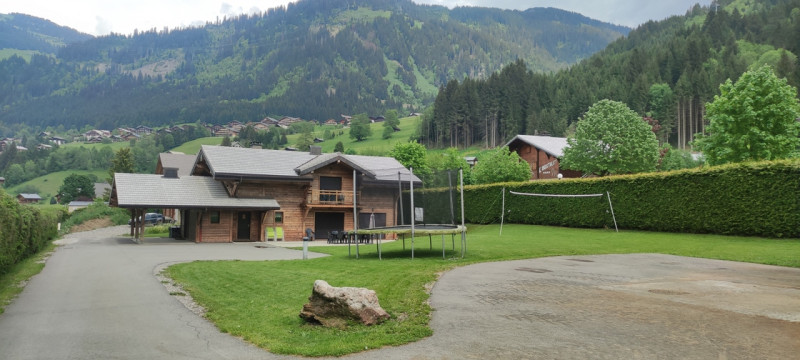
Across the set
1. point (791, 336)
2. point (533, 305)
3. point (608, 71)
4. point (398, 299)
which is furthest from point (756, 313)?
point (608, 71)

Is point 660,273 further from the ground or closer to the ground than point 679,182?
closer to the ground

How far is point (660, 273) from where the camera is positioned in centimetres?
1352

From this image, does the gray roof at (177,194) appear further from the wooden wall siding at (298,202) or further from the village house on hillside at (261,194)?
the wooden wall siding at (298,202)

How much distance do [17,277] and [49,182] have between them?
13845cm

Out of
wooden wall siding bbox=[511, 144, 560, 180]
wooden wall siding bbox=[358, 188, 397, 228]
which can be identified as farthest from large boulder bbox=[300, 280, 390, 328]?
wooden wall siding bbox=[511, 144, 560, 180]

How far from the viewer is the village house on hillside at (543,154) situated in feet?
173

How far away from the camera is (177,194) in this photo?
3150 cm

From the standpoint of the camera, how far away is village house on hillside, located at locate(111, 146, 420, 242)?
31547 millimetres

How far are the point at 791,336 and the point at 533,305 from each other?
11.8 feet

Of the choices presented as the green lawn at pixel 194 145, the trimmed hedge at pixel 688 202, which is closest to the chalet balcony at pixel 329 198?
the trimmed hedge at pixel 688 202

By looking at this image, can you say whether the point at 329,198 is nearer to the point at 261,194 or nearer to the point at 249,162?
the point at 261,194

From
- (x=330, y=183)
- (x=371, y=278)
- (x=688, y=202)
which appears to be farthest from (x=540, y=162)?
(x=371, y=278)

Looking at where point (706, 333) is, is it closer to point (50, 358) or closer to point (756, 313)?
point (756, 313)

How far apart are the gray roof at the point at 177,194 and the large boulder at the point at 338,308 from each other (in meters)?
25.5
